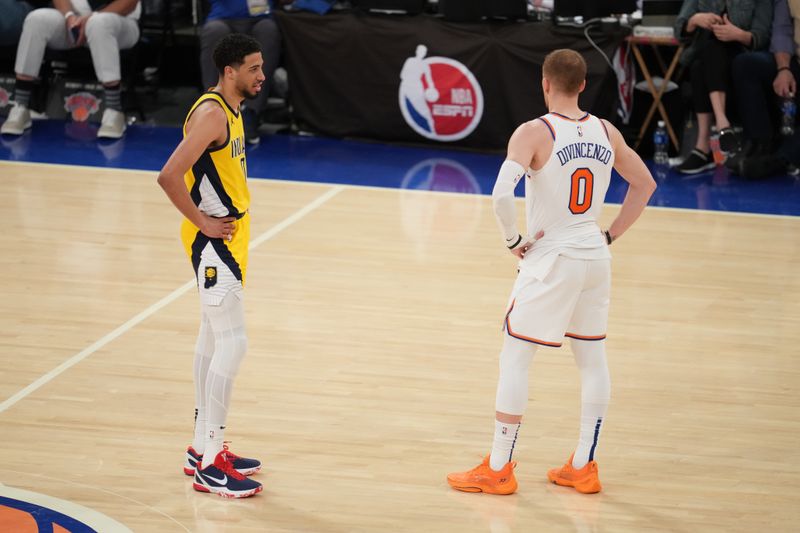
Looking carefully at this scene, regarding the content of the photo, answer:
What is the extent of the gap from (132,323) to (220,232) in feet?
7.23

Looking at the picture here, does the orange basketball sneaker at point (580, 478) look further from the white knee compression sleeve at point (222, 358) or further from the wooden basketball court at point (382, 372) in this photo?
the white knee compression sleeve at point (222, 358)

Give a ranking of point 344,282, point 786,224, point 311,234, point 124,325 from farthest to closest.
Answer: point 786,224, point 311,234, point 344,282, point 124,325

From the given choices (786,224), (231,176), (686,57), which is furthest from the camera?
(686,57)

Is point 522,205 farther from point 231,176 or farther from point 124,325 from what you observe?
point 231,176

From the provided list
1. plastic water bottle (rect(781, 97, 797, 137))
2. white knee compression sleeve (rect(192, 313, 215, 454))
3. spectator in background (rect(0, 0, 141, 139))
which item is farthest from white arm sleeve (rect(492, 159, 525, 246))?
spectator in background (rect(0, 0, 141, 139))

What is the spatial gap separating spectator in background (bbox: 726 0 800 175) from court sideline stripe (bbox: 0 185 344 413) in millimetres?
3823

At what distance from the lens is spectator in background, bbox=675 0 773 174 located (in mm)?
10047

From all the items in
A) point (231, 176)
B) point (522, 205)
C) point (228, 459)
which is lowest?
point (522, 205)

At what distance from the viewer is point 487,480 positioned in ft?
14.9

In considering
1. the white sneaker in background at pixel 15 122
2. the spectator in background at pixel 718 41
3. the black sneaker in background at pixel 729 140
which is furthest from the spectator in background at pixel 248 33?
the black sneaker in background at pixel 729 140

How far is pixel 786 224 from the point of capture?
8773mm

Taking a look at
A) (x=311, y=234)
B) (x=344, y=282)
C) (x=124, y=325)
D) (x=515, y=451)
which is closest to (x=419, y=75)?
(x=311, y=234)

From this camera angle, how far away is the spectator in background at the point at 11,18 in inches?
445

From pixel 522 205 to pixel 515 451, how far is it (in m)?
4.51
